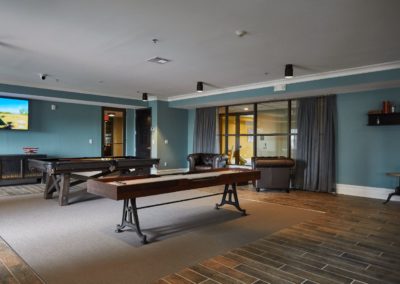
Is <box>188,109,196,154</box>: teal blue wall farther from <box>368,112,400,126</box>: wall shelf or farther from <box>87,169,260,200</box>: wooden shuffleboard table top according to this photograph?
<box>87,169,260,200</box>: wooden shuffleboard table top

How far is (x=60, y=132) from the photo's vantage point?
8.27 m

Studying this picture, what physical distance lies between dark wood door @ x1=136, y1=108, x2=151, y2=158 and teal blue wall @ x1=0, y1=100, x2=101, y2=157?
1.37 metres

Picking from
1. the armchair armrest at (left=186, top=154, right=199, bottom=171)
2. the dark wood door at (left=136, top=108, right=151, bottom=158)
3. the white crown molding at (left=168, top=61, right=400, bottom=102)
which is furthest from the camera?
the dark wood door at (left=136, top=108, right=151, bottom=158)

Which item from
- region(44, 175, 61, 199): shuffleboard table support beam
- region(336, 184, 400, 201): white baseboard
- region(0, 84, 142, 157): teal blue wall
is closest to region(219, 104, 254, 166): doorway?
region(336, 184, 400, 201): white baseboard

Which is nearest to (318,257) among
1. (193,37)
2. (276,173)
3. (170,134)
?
(193,37)

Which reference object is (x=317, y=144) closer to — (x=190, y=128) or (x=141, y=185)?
(x=190, y=128)

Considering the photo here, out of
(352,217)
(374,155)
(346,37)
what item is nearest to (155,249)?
(352,217)

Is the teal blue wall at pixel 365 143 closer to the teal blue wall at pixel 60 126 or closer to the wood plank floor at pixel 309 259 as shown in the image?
the wood plank floor at pixel 309 259

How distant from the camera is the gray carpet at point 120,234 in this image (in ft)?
8.55

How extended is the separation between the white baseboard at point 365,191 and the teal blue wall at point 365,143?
0.27 ft

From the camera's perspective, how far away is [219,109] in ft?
29.5

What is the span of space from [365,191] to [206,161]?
414 cm

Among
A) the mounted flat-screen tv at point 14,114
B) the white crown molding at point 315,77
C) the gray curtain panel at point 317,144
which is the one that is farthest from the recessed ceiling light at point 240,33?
the mounted flat-screen tv at point 14,114

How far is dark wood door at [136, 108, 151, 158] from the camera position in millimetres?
9531
